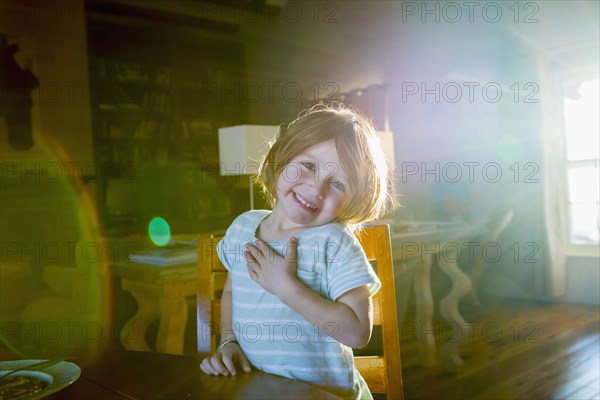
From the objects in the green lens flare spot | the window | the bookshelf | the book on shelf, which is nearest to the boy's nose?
the book on shelf

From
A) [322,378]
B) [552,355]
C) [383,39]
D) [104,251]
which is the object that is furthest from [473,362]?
[383,39]

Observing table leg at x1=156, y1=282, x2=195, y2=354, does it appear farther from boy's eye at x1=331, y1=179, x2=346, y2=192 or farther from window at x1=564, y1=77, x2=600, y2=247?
window at x1=564, y1=77, x2=600, y2=247

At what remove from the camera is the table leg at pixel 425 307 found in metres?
2.98

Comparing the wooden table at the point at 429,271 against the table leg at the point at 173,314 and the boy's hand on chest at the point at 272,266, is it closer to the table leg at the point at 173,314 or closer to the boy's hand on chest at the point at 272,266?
the table leg at the point at 173,314

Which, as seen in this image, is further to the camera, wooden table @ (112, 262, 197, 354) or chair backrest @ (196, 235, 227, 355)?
wooden table @ (112, 262, 197, 354)

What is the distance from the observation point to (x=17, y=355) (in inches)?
38.4

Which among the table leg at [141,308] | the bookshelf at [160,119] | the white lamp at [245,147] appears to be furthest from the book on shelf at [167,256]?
the bookshelf at [160,119]

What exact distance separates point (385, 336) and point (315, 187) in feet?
1.07

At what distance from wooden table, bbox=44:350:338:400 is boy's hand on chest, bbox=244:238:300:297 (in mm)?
152

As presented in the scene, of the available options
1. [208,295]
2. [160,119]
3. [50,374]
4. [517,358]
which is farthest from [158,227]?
[50,374]

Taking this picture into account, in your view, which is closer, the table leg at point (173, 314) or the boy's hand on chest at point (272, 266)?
the boy's hand on chest at point (272, 266)

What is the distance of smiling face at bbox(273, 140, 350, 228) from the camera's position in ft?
3.20

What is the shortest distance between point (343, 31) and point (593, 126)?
88.1 inches

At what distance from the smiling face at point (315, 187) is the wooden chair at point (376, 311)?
0.13 meters
